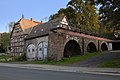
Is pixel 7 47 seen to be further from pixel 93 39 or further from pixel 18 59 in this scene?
pixel 93 39

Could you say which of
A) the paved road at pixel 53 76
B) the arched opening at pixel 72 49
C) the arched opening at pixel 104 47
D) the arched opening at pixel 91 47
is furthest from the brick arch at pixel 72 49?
the paved road at pixel 53 76

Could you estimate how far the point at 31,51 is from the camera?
2200 inches

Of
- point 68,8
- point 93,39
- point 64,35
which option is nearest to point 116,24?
point 64,35

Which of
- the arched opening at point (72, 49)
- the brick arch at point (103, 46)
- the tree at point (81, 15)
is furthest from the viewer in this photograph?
the tree at point (81, 15)

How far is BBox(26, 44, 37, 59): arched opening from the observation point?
181 ft

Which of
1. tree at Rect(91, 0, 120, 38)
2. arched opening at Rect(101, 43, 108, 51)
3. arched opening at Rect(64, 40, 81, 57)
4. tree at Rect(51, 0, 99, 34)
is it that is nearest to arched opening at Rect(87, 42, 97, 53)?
arched opening at Rect(101, 43, 108, 51)

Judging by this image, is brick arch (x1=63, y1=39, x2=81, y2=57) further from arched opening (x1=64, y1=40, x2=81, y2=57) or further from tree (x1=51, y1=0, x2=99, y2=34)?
tree (x1=51, y1=0, x2=99, y2=34)

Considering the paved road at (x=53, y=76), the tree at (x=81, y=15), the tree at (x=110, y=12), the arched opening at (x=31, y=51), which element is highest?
the tree at (x=81, y=15)

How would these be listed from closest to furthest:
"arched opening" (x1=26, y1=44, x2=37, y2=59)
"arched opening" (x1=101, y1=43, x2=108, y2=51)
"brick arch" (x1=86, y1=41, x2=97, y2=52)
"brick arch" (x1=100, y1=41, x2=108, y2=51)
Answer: "arched opening" (x1=26, y1=44, x2=37, y2=59) < "brick arch" (x1=86, y1=41, x2=97, y2=52) < "brick arch" (x1=100, y1=41, x2=108, y2=51) < "arched opening" (x1=101, y1=43, x2=108, y2=51)

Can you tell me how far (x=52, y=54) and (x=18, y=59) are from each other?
44.7 feet

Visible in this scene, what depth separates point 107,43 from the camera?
6247 cm

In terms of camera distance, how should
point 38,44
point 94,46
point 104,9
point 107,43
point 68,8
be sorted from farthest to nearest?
point 68,8
point 107,43
point 94,46
point 38,44
point 104,9

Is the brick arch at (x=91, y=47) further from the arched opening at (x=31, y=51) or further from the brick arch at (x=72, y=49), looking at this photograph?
the arched opening at (x=31, y=51)

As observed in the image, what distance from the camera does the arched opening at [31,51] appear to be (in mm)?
55031
